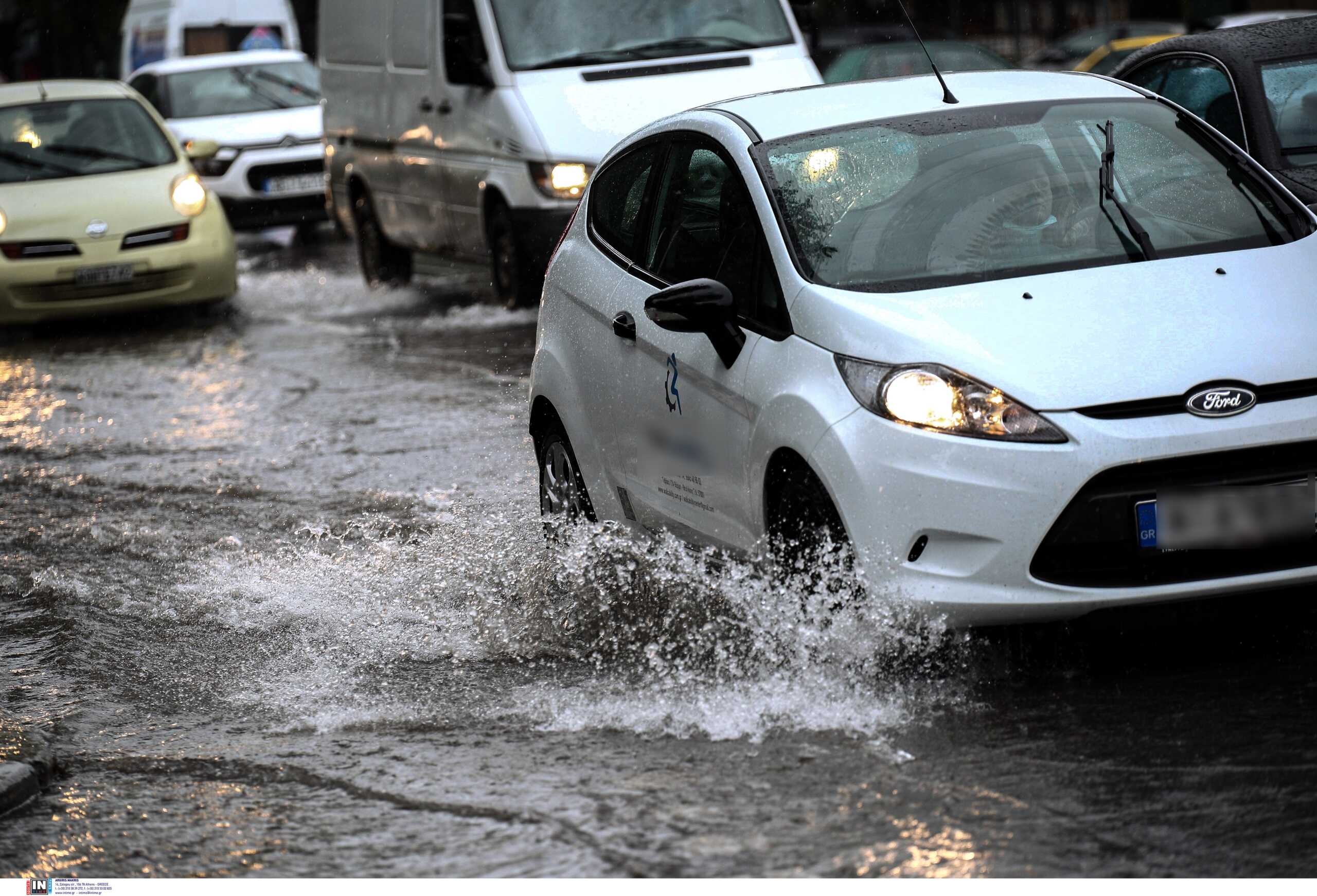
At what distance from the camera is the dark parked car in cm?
813

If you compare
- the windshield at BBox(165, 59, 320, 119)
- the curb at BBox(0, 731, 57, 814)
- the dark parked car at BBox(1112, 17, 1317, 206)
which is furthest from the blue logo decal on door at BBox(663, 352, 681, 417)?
the windshield at BBox(165, 59, 320, 119)

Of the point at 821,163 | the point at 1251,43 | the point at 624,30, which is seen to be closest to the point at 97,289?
the point at 624,30

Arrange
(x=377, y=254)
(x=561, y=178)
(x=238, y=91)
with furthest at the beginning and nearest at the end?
Answer: (x=238, y=91) < (x=377, y=254) < (x=561, y=178)

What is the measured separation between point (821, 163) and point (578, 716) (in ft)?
5.83

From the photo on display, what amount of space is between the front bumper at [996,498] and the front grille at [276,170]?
1565 centimetres

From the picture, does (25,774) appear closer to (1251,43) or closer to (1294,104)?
(1294,104)

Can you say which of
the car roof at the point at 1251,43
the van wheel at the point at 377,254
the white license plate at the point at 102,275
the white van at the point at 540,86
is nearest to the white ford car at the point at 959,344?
the car roof at the point at 1251,43

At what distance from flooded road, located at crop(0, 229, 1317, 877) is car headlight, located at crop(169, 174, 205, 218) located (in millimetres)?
7076

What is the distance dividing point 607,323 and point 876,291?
48.6 inches

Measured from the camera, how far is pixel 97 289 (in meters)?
14.4

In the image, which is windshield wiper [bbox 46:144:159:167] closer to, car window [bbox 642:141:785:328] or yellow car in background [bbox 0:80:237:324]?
yellow car in background [bbox 0:80:237:324]

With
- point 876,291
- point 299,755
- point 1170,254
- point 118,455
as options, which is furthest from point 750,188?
point 118,455

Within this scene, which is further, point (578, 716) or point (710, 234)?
point (710, 234)

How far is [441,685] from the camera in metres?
5.46
